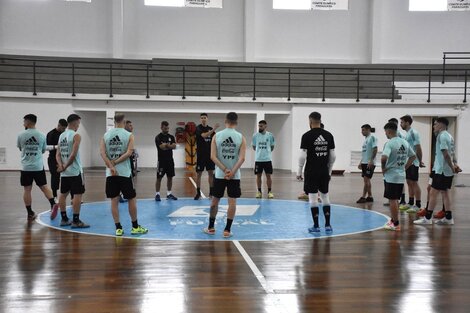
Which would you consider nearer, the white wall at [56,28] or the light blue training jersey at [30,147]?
the light blue training jersey at [30,147]

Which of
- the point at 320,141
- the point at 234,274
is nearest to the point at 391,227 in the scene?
the point at 320,141

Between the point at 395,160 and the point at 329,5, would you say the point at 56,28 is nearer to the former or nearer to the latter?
the point at 329,5

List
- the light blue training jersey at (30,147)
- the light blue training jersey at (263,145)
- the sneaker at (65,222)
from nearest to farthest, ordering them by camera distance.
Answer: the sneaker at (65,222)
the light blue training jersey at (30,147)
the light blue training jersey at (263,145)

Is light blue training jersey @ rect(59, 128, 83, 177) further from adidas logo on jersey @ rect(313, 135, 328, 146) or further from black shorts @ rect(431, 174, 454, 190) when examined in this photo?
black shorts @ rect(431, 174, 454, 190)

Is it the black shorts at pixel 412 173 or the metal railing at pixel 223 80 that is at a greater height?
the metal railing at pixel 223 80

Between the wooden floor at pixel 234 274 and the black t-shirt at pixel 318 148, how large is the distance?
3.83 feet

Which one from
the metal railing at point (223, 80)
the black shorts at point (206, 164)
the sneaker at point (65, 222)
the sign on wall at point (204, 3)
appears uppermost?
the sign on wall at point (204, 3)

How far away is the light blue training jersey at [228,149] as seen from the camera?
22.5 feet

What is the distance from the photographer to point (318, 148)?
7176mm

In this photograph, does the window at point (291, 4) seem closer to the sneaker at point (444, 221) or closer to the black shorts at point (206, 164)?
the black shorts at point (206, 164)

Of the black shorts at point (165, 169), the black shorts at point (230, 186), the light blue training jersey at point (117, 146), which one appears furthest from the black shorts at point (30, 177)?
the black shorts at point (230, 186)

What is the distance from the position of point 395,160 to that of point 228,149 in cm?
270

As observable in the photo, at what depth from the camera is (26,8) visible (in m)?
21.2

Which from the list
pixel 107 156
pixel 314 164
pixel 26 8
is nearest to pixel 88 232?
pixel 107 156
